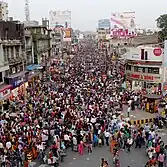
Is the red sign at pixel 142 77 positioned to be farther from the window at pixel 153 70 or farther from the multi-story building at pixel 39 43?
the multi-story building at pixel 39 43

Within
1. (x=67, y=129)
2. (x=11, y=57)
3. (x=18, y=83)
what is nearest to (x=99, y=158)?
(x=67, y=129)

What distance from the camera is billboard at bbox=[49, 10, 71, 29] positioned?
144 meters

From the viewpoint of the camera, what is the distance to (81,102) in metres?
32.2

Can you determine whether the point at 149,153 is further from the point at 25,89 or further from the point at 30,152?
the point at 25,89

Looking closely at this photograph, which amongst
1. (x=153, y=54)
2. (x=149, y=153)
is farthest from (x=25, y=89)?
(x=149, y=153)

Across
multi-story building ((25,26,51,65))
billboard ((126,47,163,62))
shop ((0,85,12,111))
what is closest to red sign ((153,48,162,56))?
billboard ((126,47,163,62))

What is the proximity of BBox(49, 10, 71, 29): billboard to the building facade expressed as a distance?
106m

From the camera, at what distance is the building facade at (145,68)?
126 ft

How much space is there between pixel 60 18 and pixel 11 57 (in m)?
110

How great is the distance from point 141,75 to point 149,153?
22096mm

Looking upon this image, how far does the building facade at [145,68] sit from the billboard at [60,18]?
106 m

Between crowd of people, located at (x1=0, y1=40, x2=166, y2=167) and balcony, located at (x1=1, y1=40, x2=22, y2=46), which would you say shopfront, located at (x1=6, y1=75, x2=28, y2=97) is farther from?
balcony, located at (x1=1, y1=40, x2=22, y2=46)

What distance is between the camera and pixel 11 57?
127ft

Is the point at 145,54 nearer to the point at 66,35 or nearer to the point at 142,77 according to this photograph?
the point at 142,77
